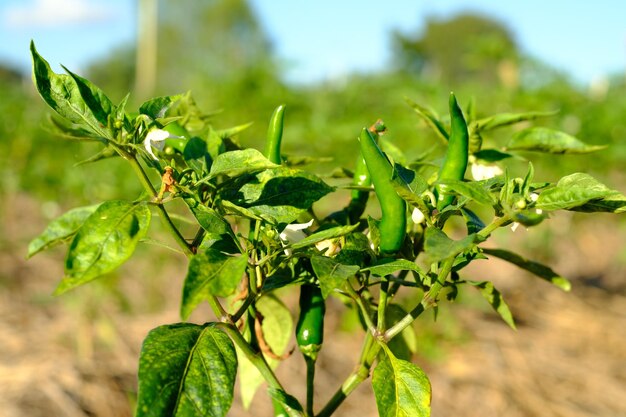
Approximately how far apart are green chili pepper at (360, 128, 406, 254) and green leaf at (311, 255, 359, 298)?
0.37 ft

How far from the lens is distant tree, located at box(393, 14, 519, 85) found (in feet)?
14.1

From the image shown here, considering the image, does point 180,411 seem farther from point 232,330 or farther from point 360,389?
point 360,389

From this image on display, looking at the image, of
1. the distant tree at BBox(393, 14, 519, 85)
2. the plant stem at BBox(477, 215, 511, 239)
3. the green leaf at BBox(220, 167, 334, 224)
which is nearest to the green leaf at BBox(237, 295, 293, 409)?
the green leaf at BBox(220, 167, 334, 224)

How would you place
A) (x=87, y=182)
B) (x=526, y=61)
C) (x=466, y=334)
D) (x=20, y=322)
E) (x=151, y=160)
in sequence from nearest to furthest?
1. (x=151, y=160)
2. (x=87, y=182)
3. (x=466, y=334)
4. (x=20, y=322)
5. (x=526, y=61)

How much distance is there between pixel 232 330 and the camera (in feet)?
2.50

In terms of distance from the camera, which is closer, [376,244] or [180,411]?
[180,411]

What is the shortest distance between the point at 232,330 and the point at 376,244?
19 centimetres

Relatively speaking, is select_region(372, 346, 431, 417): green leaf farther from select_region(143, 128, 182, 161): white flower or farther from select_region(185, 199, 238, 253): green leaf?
select_region(143, 128, 182, 161): white flower

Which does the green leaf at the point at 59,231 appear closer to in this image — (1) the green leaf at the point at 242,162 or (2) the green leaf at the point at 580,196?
(1) the green leaf at the point at 242,162

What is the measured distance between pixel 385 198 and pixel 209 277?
23 cm

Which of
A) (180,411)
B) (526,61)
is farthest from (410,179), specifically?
(526,61)

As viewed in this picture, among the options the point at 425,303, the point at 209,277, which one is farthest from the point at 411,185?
the point at 209,277

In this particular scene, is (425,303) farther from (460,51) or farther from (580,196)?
(460,51)

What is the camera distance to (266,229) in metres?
0.75
